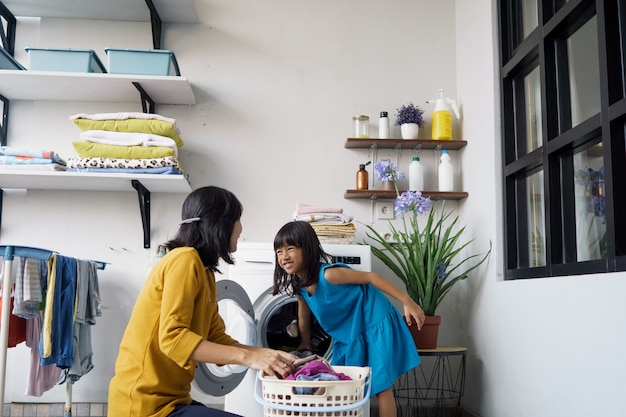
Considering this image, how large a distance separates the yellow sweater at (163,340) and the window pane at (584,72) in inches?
62.3

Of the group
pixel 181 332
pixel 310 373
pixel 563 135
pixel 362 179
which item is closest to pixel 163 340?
pixel 181 332

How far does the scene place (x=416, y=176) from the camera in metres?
3.70

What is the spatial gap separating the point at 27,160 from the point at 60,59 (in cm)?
56

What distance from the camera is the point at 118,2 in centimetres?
361

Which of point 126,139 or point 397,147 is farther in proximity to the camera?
point 397,147

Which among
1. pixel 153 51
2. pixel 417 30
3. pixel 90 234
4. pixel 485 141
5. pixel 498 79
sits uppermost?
pixel 417 30

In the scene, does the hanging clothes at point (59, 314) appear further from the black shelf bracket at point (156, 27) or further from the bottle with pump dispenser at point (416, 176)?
the bottle with pump dispenser at point (416, 176)

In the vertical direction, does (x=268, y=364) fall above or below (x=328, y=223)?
below

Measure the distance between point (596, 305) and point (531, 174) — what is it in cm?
97

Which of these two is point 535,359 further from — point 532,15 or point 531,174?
point 532,15

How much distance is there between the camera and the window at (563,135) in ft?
7.23

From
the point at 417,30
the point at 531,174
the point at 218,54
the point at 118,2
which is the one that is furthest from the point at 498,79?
the point at 118,2

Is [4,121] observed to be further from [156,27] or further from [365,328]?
[365,328]

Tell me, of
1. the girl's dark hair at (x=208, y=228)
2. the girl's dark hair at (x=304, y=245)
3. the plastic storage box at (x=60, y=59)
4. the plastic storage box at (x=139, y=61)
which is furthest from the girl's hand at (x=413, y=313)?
the plastic storage box at (x=60, y=59)
